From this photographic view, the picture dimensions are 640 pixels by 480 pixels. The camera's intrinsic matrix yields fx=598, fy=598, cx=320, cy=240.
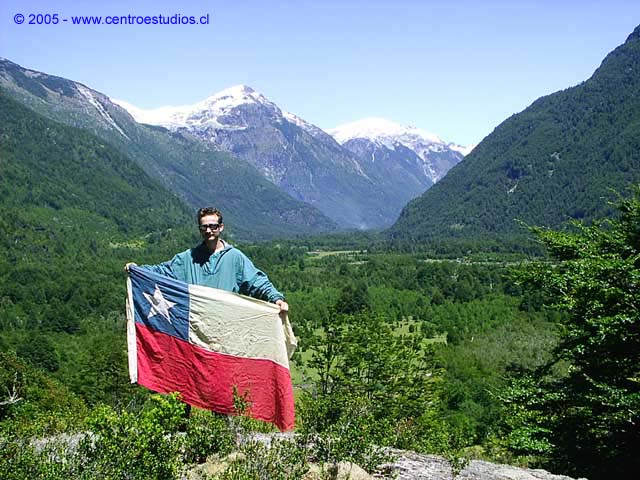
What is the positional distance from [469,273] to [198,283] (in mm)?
118042

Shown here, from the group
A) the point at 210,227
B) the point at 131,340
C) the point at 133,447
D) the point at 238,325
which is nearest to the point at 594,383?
the point at 238,325

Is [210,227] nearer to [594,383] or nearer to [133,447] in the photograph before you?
[133,447]

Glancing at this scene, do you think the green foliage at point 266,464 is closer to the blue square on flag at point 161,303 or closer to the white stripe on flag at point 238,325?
the white stripe on flag at point 238,325

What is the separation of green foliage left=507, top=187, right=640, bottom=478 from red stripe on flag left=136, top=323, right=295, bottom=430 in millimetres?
7014

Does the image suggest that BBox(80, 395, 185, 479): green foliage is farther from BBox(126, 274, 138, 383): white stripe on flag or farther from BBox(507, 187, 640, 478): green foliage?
BBox(507, 187, 640, 478): green foliage

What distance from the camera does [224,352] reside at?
283 inches

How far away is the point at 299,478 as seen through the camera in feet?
19.1

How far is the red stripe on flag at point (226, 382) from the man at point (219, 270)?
79 cm

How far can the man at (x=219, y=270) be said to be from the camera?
23.9 ft

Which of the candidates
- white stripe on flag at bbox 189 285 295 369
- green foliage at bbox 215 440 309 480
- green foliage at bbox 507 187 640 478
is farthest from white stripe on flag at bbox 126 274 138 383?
green foliage at bbox 507 187 640 478

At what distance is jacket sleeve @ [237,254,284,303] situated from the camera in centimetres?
727

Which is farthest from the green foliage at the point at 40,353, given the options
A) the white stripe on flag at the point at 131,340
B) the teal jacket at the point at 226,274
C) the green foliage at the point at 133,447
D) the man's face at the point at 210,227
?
the green foliage at the point at 133,447

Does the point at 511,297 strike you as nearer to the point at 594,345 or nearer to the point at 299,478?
the point at 594,345

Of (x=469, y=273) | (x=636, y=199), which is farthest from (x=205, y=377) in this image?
(x=469, y=273)
